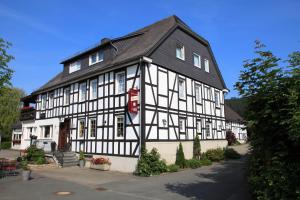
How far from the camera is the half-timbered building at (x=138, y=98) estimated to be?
52.5 feet

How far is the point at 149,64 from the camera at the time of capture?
647 inches

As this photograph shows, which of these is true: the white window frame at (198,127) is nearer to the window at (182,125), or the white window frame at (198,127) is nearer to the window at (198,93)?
the window at (198,93)

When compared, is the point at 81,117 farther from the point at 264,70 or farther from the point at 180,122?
the point at 264,70

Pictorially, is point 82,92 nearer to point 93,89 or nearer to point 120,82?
point 93,89

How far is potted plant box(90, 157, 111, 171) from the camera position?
16.5 metres

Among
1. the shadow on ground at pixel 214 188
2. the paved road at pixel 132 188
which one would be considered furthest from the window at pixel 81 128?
the shadow on ground at pixel 214 188

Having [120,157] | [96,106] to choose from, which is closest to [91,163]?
[120,157]

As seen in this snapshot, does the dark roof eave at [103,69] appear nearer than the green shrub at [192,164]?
Yes

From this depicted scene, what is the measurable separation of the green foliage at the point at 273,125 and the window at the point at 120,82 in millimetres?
11565

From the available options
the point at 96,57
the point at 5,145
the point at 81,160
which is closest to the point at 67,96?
the point at 96,57

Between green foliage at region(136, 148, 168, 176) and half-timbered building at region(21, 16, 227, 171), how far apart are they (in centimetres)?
68

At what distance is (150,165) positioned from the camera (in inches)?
565

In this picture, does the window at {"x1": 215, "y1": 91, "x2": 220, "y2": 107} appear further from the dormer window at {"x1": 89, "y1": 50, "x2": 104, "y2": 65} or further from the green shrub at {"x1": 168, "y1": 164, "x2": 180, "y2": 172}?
the dormer window at {"x1": 89, "y1": 50, "x2": 104, "y2": 65}

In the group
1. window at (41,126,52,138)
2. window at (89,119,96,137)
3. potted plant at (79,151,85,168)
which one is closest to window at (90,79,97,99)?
window at (89,119,96,137)
